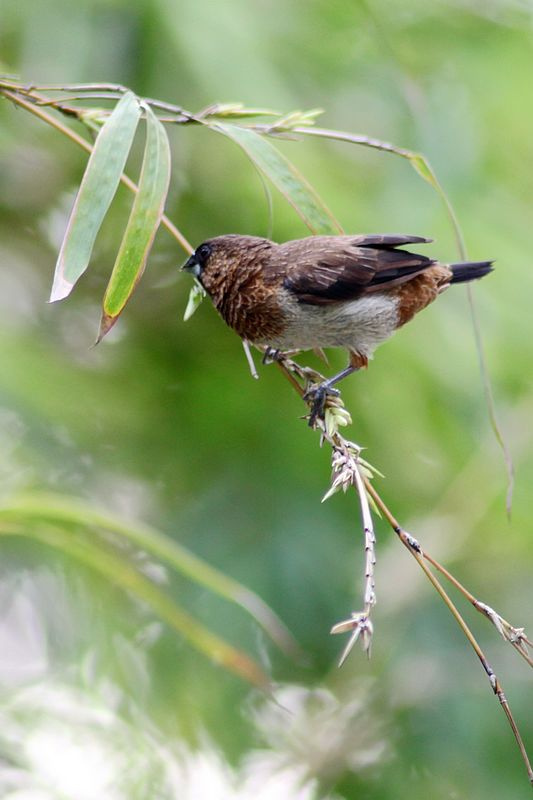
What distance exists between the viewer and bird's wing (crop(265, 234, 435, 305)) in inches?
98.1

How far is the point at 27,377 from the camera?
3.60 meters

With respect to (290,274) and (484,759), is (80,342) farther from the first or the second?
(484,759)

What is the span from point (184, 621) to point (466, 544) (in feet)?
5.46

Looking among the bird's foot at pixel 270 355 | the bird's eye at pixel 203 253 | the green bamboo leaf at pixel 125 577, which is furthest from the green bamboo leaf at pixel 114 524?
the bird's eye at pixel 203 253

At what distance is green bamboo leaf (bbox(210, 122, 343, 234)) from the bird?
0.42 m

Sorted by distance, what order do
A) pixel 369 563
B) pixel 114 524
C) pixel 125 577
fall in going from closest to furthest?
pixel 369 563
pixel 114 524
pixel 125 577

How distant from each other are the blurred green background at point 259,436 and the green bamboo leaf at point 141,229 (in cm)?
188

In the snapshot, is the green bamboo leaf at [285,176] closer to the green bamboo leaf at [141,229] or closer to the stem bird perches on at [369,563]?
the green bamboo leaf at [141,229]

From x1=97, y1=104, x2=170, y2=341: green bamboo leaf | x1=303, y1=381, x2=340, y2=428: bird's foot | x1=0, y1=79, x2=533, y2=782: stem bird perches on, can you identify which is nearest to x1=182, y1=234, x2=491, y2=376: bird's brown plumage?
x1=303, y1=381, x2=340, y2=428: bird's foot

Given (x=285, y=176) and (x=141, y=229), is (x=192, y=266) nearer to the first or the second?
(x=285, y=176)

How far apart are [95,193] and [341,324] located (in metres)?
1.03

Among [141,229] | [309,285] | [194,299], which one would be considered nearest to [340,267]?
[309,285]

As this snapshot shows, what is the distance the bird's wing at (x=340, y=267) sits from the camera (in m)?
2.49

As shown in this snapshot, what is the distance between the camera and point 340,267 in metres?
2.55
